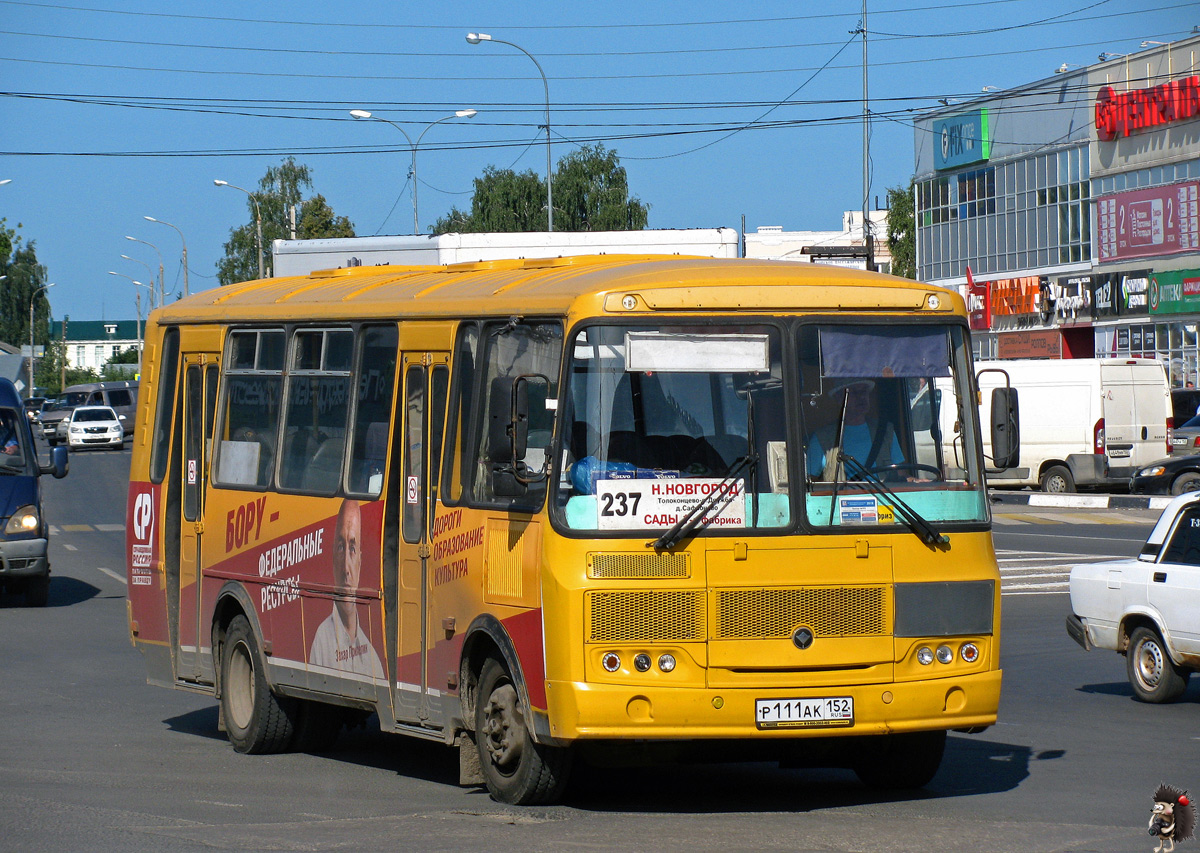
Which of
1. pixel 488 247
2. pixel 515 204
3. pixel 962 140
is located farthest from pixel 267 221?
pixel 488 247

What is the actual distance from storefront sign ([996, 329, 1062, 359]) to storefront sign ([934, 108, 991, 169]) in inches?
246

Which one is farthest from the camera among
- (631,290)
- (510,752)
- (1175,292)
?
(1175,292)

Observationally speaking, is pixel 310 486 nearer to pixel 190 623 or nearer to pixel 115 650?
pixel 190 623

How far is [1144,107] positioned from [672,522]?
147 ft

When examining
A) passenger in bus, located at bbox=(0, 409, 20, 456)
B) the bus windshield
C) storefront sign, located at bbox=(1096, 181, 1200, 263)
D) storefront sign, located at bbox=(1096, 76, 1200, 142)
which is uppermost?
storefront sign, located at bbox=(1096, 76, 1200, 142)

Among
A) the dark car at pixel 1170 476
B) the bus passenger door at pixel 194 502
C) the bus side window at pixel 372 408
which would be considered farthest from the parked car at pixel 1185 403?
the bus side window at pixel 372 408

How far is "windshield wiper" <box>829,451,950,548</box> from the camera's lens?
324 inches

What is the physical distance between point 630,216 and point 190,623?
7487cm

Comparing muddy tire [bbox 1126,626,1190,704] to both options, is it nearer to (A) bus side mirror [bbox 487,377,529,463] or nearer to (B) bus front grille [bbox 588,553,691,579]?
(B) bus front grille [bbox 588,553,691,579]

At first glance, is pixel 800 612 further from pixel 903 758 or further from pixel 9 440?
pixel 9 440

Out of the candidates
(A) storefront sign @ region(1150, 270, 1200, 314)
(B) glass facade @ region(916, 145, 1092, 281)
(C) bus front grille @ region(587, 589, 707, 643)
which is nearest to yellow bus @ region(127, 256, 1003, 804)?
(C) bus front grille @ region(587, 589, 707, 643)

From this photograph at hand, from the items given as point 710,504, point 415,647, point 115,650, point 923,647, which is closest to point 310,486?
point 415,647

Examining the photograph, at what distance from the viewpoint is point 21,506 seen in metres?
19.4

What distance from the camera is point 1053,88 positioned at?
5469 centimetres
